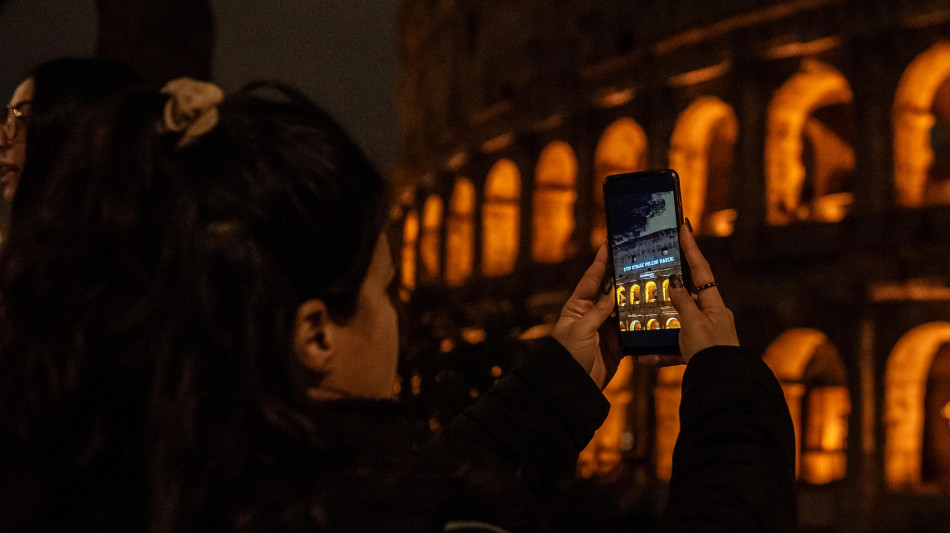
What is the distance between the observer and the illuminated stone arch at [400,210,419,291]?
31.6 metres

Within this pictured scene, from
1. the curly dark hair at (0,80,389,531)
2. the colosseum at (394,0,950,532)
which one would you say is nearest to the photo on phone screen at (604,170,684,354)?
the curly dark hair at (0,80,389,531)

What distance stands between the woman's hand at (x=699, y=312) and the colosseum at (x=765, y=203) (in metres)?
7.96

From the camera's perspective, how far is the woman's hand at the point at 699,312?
2.14m

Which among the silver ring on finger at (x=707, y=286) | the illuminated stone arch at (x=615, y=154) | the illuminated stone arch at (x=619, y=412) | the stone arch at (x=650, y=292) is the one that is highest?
the illuminated stone arch at (x=615, y=154)

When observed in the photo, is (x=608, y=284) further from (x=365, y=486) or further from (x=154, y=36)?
(x=154, y=36)

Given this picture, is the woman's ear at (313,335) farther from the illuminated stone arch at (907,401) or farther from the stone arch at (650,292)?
the illuminated stone arch at (907,401)

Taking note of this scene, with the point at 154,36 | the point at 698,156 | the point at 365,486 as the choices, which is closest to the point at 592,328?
the point at 365,486

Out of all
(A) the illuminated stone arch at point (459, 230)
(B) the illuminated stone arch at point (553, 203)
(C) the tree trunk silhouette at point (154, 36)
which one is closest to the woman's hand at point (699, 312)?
(C) the tree trunk silhouette at point (154, 36)

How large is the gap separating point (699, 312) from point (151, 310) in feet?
4.30

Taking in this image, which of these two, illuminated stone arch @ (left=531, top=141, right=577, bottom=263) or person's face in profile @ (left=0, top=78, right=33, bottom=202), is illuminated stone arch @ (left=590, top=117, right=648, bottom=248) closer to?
illuminated stone arch @ (left=531, top=141, right=577, bottom=263)

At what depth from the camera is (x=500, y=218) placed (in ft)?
90.7

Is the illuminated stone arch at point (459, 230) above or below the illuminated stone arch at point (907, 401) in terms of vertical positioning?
above

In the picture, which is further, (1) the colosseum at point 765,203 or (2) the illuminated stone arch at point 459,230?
(2) the illuminated stone arch at point 459,230

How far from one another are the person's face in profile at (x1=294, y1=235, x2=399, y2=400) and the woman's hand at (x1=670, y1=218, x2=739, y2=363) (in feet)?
2.43
